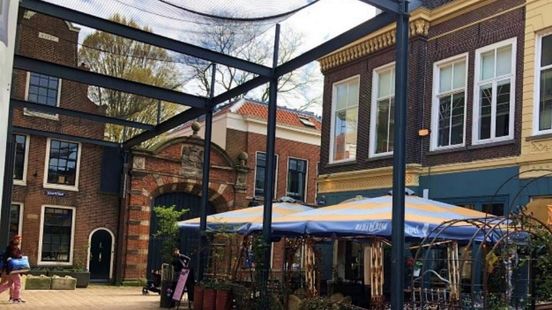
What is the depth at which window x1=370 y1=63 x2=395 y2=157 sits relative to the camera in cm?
1612

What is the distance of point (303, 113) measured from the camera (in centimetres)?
3180

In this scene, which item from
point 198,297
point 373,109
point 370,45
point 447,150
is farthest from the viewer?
point 370,45

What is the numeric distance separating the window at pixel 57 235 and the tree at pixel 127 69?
424 cm

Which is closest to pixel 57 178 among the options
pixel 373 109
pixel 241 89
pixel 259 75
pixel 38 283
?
pixel 38 283

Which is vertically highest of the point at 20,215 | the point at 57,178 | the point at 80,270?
the point at 57,178

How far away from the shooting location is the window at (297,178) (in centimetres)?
2872

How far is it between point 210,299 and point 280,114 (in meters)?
19.5

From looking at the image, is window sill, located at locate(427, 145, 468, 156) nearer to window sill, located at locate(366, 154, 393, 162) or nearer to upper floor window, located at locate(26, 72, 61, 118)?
window sill, located at locate(366, 154, 393, 162)

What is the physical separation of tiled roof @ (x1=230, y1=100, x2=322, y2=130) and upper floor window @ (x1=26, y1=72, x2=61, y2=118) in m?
8.69

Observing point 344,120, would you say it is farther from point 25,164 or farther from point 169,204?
point 25,164

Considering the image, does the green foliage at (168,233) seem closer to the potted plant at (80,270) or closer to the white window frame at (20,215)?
the potted plant at (80,270)

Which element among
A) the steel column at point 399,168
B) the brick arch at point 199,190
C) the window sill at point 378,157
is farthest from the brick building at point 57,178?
the steel column at point 399,168

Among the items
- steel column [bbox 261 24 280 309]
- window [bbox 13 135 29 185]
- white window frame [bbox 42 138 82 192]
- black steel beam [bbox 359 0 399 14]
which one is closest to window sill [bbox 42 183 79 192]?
white window frame [bbox 42 138 82 192]

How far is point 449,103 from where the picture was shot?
14.5 m
